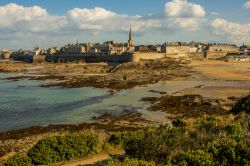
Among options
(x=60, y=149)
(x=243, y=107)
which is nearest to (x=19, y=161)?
(x=60, y=149)

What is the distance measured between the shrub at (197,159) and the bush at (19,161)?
5.88m

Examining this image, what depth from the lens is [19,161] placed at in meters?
12.6

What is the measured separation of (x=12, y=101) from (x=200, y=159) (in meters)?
28.8

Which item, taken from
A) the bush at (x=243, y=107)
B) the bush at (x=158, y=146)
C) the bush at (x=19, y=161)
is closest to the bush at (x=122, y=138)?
the bush at (x=158, y=146)

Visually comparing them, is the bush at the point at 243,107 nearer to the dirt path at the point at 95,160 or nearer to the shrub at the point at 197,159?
the dirt path at the point at 95,160

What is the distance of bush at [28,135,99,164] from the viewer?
13055 millimetres

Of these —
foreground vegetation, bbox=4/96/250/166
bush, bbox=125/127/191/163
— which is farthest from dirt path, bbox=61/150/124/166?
bush, bbox=125/127/191/163

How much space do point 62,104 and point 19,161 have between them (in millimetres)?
19629

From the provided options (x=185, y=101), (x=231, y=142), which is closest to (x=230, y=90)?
(x=185, y=101)

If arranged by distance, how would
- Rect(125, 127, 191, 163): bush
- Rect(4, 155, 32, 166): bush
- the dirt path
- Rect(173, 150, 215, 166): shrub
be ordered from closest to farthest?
Rect(173, 150, 215, 166): shrub < Rect(125, 127, 191, 163): bush < Rect(4, 155, 32, 166): bush < the dirt path

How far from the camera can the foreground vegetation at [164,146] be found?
8.80m

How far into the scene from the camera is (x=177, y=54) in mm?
107000

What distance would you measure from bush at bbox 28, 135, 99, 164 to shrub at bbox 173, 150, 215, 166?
18.2 ft

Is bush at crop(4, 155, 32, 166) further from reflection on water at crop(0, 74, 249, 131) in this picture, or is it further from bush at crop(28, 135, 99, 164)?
reflection on water at crop(0, 74, 249, 131)
